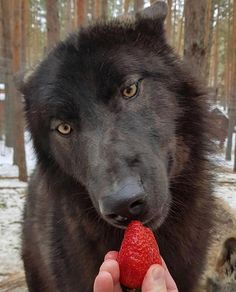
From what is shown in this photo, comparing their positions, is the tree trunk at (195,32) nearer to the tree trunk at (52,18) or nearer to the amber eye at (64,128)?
the amber eye at (64,128)

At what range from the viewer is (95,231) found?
272 centimetres

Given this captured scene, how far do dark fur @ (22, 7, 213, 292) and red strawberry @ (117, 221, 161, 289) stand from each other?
1.01 ft

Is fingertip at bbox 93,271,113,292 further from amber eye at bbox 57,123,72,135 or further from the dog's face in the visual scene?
amber eye at bbox 57,123,72,135

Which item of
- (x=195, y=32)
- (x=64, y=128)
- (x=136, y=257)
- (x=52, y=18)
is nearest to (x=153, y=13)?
(x=64, y=128)

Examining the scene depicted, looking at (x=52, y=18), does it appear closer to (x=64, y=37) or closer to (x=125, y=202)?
(x=64, y=37)

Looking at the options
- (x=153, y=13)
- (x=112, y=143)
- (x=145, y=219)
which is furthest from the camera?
(x=153, y=13)

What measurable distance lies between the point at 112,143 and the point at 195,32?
3.58 meters

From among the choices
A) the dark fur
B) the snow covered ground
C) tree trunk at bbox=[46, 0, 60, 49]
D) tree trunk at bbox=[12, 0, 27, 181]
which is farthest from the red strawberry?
tree trunk at bbox=[46, 0, 60, 49]

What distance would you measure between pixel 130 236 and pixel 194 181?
3.94 ft

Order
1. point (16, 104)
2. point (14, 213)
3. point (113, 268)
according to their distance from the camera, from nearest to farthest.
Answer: point (113, 268) < point (14, 213) < point (16, 104)

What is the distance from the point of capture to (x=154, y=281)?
1.45 m

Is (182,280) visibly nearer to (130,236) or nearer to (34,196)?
(130,236)

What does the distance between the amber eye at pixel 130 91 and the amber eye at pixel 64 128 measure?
39cm

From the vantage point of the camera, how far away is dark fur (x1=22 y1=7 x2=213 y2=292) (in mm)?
2258
